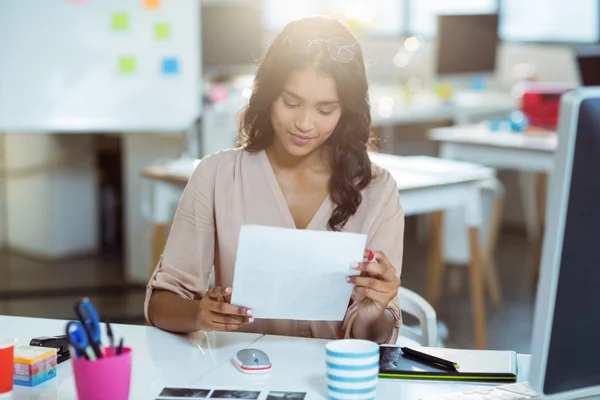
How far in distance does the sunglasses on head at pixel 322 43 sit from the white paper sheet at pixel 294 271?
1.43 ft

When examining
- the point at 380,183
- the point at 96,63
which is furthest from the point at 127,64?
the point at 380,183

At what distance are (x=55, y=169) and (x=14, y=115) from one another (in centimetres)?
105

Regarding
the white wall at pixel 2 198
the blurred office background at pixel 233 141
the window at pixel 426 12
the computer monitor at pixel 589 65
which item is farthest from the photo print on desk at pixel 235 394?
the window at pixel 426 12

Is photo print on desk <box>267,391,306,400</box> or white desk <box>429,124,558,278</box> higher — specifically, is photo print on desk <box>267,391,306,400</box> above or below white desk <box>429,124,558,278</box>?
below

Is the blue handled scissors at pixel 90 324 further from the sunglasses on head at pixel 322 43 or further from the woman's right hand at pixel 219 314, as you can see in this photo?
the sunglasses on head at pixel 322 43

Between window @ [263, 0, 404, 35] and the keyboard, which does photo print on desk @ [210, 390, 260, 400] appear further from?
window @ [263, 0, 404, 35]

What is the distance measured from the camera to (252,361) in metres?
1.43

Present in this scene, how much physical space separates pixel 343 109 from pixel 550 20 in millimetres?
4427

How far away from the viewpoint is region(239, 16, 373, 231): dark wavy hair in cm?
170

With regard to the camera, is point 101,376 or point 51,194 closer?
point 101,376

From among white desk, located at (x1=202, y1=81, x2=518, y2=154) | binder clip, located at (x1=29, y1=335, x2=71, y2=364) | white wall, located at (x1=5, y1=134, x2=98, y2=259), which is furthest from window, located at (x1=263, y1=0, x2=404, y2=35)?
binder clip, located at (x1=29, y1=335, x2=71, y2=364)

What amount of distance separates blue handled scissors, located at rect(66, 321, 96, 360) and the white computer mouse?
0.28 m

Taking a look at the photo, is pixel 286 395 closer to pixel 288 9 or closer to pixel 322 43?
pixel 322 43

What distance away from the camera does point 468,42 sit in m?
5.25
